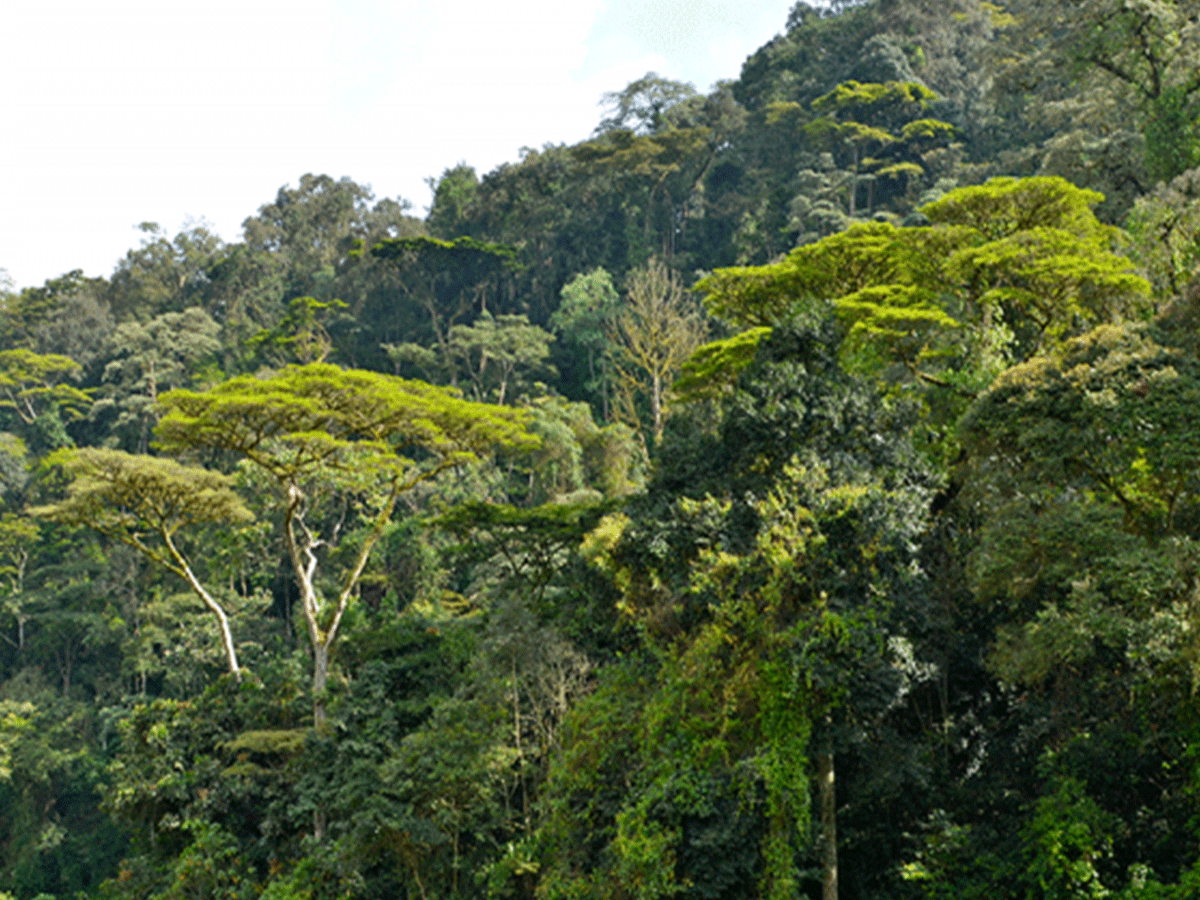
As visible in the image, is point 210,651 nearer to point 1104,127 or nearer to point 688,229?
point 1104,127

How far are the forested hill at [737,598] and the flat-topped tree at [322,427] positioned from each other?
0.09 metres

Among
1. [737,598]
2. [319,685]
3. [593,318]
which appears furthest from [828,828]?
[593,318]

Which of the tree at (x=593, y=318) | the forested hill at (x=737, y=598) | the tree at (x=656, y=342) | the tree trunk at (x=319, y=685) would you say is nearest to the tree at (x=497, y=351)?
the forested hill at (x=737, y=598)

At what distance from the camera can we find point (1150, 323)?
862 centimetres

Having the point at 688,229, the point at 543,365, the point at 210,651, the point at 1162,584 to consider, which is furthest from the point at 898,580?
the point at 688,229

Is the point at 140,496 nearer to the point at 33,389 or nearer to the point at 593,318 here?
the point at 593,318

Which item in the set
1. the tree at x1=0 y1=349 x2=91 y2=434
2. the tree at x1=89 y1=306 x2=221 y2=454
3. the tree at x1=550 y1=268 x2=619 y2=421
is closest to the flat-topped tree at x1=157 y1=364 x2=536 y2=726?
the tree at x1=550 y1=268 x2=619 y2=421

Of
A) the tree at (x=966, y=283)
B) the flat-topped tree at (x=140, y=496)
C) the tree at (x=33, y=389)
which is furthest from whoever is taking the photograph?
the tree at (x=33, y=389)

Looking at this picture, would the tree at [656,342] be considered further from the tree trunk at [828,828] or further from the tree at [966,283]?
the tree trunk at [828,828]

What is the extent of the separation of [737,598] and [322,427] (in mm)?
8946

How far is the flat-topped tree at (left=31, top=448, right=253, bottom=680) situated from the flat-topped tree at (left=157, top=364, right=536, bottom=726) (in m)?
0.58

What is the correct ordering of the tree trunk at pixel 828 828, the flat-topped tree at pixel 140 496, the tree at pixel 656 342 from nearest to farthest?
the tree trunk at pixel 828 828 → the flat-topped tree at pixel 140 496 → the tree at pixel 656 342

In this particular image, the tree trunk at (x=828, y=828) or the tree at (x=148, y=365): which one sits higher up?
the tree at (x=148, y=365)

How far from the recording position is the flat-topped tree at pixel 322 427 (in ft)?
48.6
